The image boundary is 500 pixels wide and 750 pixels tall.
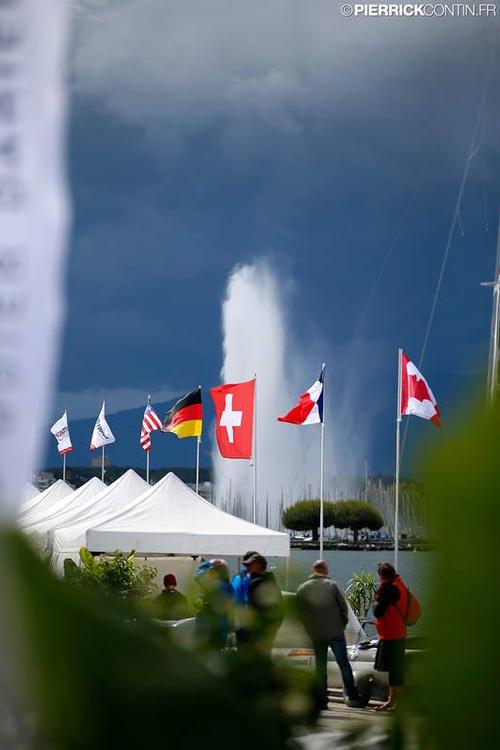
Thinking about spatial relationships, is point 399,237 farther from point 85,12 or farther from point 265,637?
point 265,637

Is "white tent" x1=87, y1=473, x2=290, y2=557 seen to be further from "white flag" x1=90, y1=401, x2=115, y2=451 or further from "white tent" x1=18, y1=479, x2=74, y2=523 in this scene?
"white flag" x1=90, y1=401, x2=115, y2=451

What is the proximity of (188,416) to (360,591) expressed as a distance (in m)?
3.89

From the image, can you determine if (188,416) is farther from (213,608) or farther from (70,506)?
(213,608)

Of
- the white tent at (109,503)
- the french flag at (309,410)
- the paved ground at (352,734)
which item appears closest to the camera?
the paved ground at (352,734)

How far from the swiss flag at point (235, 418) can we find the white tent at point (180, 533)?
176 cm

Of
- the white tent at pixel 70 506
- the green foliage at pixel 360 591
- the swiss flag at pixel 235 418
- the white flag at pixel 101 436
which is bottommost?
the green foliage at pixel 360 591

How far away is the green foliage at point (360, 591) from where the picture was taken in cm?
1675

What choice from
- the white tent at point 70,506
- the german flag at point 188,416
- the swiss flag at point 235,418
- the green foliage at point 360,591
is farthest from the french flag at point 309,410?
the green foliage at point 360,591

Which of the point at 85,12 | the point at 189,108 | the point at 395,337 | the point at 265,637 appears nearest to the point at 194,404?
the point at 265,637

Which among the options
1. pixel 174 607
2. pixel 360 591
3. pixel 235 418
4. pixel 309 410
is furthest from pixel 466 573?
pixel 360 591

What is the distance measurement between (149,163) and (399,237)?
11.5 m

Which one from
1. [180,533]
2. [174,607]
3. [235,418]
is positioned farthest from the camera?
[235,418]

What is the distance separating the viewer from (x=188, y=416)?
51.0 ft

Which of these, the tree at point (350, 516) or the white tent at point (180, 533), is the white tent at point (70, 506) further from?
the tree at point (350, 516)
